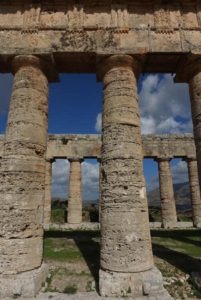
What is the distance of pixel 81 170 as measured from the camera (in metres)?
22.4

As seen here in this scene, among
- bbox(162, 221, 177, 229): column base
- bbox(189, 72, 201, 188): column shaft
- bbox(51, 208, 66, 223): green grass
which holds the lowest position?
bbox(162, 221, 177, 229): column base

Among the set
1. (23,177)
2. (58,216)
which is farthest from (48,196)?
(23,177)

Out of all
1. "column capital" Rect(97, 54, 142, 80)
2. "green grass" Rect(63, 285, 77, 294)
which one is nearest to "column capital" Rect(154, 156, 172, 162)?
"column capital" Rect(97, 54, 142, 80)

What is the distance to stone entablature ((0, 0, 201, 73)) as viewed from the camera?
8.73 meters

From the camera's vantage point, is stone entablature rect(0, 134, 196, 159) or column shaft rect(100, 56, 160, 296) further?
stone entablature rect(0, 134, 196, 159)

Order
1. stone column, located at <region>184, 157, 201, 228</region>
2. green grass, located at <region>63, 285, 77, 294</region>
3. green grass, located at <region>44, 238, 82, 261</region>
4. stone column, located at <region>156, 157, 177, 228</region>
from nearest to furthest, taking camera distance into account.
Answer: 1. green grass, located at <region>63, 285, 77, 294</region>
2. green grass, located at <region>44, 238, 82, 261</region>
3. stone column, located at <region>156, 157, 177, 228</region>
4. stone column, located at <region>184, 157, 201, 228</region>

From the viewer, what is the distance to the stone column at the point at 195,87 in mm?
8578

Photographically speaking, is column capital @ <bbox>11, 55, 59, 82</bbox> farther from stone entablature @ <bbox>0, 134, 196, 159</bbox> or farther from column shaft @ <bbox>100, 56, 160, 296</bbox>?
stone entablature @ <bbox>0, 134, 196, 159</bbox>

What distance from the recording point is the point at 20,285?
664cm

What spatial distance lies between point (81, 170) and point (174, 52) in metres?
15.1

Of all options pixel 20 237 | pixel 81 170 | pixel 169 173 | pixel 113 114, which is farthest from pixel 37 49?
pixel 169 173

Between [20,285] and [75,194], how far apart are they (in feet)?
48.3

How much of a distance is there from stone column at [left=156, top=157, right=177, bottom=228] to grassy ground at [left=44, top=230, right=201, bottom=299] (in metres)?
7.34

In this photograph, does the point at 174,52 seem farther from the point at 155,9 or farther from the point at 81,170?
the point at 81,170
